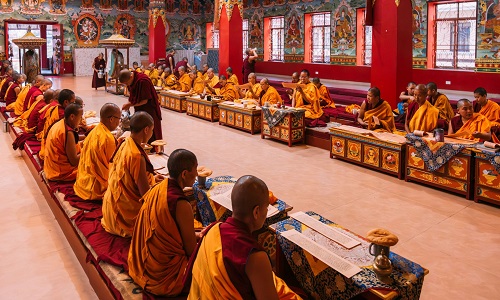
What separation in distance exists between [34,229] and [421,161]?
16.3 feet

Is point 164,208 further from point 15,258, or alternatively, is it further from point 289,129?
point 289,129

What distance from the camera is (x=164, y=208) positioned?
9.34ft

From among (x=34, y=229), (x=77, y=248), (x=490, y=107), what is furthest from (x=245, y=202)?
(x=490, y=107)

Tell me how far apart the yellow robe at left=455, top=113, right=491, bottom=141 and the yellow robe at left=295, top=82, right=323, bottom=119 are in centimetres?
358

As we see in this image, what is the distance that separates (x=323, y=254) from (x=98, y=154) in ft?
9.06

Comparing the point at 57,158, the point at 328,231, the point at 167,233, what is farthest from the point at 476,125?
the point at 57,158

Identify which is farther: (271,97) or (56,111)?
(271,97)

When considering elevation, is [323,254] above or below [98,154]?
below

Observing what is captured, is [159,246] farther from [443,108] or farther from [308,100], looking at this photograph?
[308,100]

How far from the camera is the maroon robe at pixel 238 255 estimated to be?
213cm

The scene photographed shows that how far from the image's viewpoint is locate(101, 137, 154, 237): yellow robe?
366cm

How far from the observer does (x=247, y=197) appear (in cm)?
225

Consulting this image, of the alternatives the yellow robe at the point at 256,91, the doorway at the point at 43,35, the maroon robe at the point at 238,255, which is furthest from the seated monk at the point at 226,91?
the doorway at the point at 43,35

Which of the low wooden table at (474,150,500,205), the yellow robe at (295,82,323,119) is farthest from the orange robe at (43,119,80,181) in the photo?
the yellow robe at (295,82,323,119)
